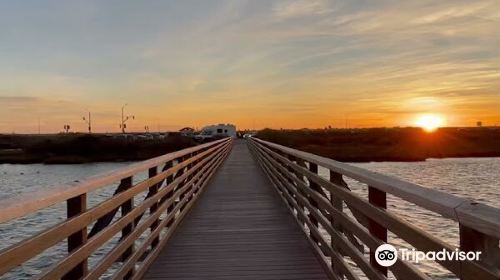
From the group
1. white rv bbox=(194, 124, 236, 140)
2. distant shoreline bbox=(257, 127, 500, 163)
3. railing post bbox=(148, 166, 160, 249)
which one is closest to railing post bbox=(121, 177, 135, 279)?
railing post bbox=(148, 166, 160, 249)

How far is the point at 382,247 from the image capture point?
324cm

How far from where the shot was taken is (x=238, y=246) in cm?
682

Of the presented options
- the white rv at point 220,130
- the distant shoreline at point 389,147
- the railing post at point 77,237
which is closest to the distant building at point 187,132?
the white rv at point 220,130

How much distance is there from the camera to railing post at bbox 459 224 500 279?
194cm

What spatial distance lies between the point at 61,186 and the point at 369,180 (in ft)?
6.40

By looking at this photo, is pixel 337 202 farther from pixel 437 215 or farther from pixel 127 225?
pixel 437 215

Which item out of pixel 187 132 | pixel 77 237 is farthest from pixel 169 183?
pixel 187 132

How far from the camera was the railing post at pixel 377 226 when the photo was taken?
3.37 m

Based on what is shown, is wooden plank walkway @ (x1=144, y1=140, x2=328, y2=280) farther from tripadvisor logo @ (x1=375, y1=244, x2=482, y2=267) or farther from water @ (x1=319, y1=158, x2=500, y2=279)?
tripadvisor logo @ (x1=375, y1=244, x2=482, y2=267)

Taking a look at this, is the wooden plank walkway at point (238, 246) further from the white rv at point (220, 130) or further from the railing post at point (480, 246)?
the white rv at point (220, 130)

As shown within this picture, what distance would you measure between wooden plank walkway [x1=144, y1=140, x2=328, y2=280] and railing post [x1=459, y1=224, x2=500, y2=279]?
3321 mm

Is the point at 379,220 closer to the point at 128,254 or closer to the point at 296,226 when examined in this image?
the point at 128,254

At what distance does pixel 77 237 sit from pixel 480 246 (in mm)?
2445

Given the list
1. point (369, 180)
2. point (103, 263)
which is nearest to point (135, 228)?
point (103, 263)
